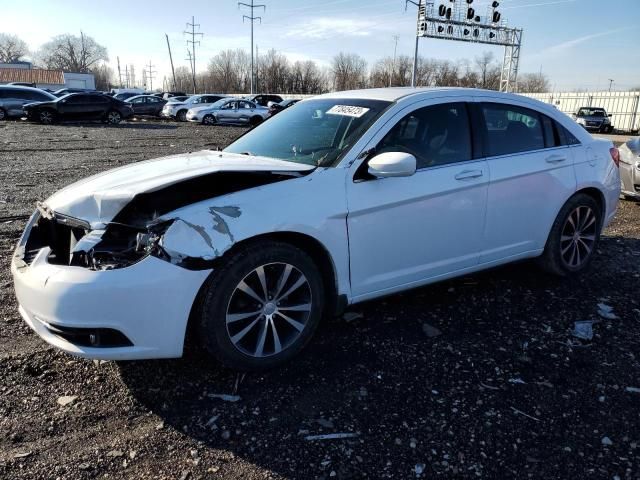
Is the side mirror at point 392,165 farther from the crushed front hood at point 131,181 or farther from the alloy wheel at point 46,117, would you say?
the alloy wheel at point 46,117

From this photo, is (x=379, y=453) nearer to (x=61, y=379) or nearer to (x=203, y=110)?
(x=61, y=379)

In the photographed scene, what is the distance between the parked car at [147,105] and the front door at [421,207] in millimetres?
32120

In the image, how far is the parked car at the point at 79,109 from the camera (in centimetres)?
2348

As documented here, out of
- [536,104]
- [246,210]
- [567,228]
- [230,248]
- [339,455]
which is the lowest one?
[339,455]

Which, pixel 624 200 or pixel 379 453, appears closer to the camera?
pixel 379 453

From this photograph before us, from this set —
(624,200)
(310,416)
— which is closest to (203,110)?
(624,200)

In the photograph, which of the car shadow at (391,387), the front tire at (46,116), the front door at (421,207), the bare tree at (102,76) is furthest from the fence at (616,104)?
the bare tree at (102,76)

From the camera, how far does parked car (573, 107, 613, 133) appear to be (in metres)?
33.5

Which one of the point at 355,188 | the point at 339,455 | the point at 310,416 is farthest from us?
the point at 355,188

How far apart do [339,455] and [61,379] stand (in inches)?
68.4

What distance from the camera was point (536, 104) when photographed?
4.59 meters

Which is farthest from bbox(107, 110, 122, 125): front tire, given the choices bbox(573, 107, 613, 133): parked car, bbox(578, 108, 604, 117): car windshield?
bbox(578, 108, 604, 117): car windshield

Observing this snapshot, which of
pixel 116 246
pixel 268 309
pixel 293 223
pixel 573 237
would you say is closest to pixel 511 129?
pixel 573 237

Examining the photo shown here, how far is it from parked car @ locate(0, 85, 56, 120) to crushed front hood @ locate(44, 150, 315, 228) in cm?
2456
